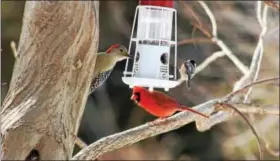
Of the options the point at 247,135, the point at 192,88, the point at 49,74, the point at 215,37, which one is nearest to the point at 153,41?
the point at 49,74

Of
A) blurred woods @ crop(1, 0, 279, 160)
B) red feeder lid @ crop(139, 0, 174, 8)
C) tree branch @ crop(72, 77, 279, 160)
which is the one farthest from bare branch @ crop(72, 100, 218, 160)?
blurred woods @ crop(1, 0, 279, 160)

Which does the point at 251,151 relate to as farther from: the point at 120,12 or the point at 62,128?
the point at 62,128

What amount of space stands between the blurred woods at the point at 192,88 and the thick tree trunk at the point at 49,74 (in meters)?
2.01

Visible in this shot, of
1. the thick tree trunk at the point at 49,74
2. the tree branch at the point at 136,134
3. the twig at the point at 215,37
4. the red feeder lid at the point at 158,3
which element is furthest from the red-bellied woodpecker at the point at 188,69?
the thick tree trunk at the point at 49,74

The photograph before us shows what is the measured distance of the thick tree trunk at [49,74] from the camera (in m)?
1.27

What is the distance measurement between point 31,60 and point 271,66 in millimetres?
2614

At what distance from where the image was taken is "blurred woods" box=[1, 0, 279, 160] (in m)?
3.69

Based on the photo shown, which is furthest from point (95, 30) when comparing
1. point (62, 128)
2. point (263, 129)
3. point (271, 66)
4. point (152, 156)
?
point (152, 156)

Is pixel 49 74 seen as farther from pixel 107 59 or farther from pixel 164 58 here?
pixel 107 59

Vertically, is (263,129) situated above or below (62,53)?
below

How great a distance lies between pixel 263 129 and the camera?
3.95 m

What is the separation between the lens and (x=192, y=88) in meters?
3.86

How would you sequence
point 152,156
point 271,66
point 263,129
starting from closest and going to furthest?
point 271,66
point 263,129
point 152,156

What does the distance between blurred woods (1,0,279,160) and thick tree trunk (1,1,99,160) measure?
2.01 metres
